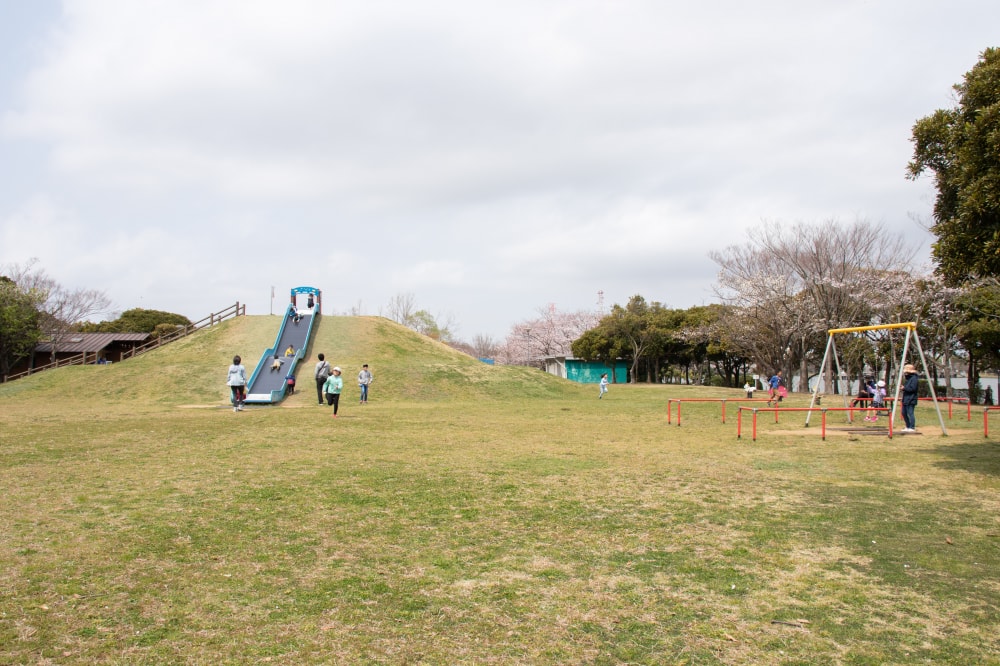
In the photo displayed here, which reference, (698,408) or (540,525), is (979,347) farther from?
(540,525)

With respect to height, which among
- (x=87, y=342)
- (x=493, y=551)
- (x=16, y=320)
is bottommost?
(x=493, y=551)

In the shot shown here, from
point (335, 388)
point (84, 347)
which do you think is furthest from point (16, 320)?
point (335, 388)

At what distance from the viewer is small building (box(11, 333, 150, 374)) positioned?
50.2 m

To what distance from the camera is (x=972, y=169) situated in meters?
9.38

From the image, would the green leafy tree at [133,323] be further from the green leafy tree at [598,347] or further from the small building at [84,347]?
the green leafy tree at [598,347]

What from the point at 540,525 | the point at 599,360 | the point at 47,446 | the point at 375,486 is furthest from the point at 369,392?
the point at 599,360

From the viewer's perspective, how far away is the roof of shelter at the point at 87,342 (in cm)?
5074

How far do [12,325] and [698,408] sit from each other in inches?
1653

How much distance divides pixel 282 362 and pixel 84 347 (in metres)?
32.6

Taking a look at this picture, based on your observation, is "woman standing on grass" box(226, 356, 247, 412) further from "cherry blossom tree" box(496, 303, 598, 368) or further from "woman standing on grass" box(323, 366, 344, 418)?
"cherry blossom tree" box(496, 303, 598, 368)

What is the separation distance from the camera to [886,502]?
24.9ft

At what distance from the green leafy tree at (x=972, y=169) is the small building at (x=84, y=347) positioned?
52.3 metres

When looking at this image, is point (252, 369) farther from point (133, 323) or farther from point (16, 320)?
point (133, 323)

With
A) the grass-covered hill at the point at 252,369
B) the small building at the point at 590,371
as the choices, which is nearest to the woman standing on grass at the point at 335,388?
the grass-covered hill at the point at 252,369
